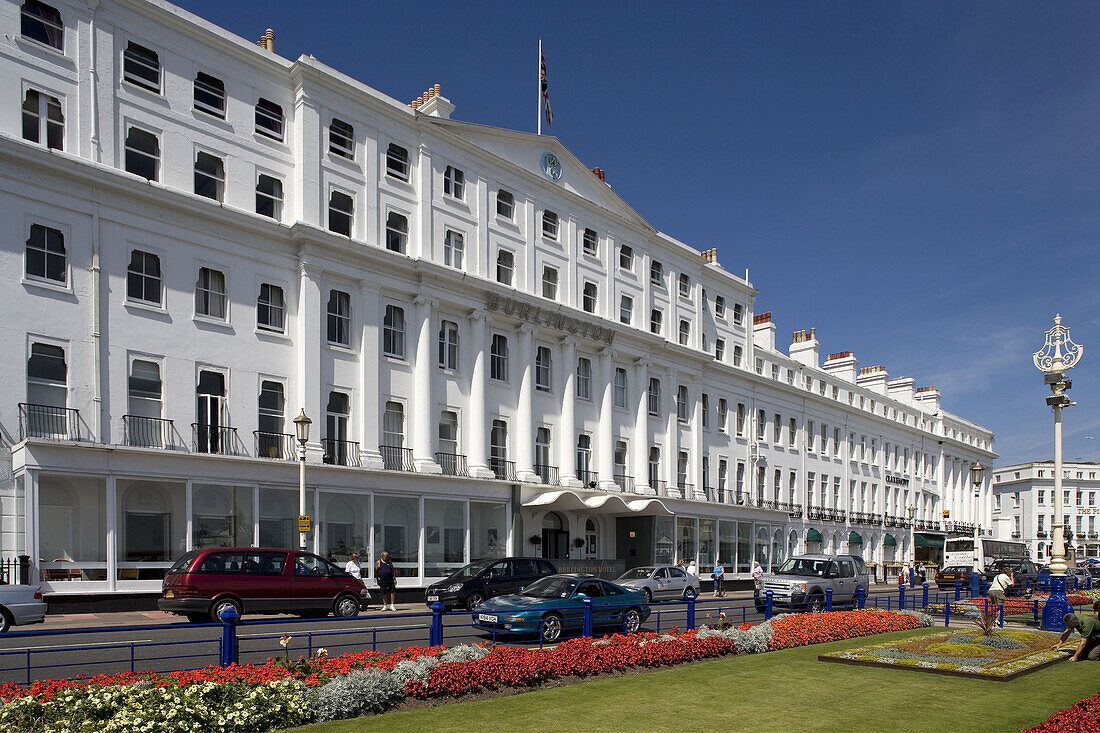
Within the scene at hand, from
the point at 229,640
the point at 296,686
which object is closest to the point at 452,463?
the point at 229,640

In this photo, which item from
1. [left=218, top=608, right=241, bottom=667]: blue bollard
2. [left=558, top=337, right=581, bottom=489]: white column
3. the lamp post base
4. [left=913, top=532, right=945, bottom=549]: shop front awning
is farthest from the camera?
[left=913, top=532, right=945, bottom=549]: shop front awning

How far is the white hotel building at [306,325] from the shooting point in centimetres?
2495

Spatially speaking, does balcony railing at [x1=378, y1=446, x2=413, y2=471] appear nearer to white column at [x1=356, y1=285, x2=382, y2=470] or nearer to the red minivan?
white column at [x1=356, y1=285, x2=382, y2=470]

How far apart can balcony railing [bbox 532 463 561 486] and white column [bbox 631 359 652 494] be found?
18.8 feet

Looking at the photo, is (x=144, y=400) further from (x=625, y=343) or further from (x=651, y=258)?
(x=651, y=258)

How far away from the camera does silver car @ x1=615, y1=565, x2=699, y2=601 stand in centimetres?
3092

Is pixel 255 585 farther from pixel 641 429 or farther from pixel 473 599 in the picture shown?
pixel 641 429

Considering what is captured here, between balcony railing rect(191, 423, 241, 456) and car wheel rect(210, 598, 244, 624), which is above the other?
balcony railing rect(191, 423, 241, 456)

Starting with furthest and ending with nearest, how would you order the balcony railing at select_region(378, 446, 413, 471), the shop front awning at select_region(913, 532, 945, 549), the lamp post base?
the shop front awning at select_region(913, 532, 945, 549), the balcony railing at select_region(378, 446, 413, 471), the lamp post base

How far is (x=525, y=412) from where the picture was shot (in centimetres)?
3828

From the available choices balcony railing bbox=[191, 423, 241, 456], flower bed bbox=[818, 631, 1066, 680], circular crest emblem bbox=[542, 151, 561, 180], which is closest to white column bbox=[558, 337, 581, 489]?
circular crest emblem bbox=[542, 151, 561, 180]

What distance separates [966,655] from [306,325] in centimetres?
2228

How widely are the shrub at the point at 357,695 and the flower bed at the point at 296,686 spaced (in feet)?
0.04

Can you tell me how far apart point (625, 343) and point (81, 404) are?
2579 cm
